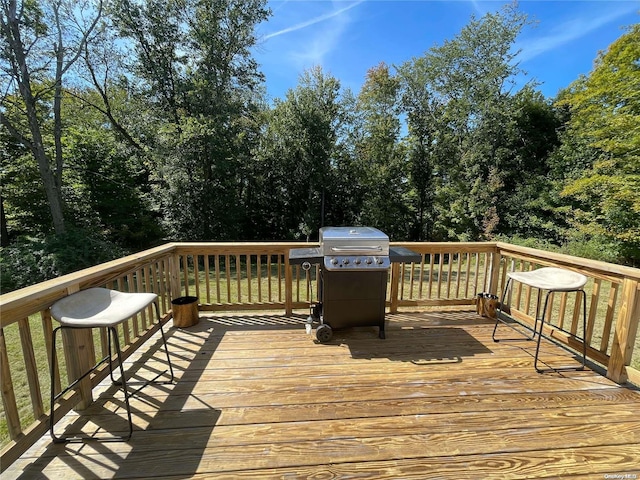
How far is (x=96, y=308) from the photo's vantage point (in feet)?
5.72

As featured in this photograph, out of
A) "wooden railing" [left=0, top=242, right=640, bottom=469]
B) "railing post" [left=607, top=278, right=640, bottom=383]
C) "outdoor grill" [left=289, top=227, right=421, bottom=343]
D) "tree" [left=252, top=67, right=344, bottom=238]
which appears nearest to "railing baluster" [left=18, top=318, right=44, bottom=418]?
"wooden railing" [left=0, top=242, right=640, bottom=469]

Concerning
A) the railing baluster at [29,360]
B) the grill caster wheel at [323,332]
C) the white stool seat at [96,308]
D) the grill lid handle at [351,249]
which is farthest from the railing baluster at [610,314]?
the railing baluster at [29,360]

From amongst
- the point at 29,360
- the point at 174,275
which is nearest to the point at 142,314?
the point at 174,275

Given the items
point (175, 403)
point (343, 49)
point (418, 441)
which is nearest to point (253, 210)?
point (343, 49)

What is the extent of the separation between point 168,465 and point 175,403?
521 millimetres

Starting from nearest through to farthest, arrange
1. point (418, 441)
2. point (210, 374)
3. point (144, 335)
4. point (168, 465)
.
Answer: point (168, 465)
point (418, 441)
point (210, 374)
point (144, 335)

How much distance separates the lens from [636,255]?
686cm

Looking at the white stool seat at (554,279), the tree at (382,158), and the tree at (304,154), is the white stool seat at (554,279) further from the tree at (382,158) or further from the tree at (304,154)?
the tree at (382,158)

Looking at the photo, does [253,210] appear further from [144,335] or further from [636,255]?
[636,255]

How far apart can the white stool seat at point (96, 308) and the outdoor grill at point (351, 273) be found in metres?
1.21

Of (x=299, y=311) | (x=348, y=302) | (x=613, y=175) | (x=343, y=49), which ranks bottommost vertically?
(x=299, y=311)

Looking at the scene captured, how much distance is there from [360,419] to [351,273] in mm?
1188

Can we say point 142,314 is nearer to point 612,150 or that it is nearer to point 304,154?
point 304,154

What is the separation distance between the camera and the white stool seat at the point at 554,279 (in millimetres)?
2289
